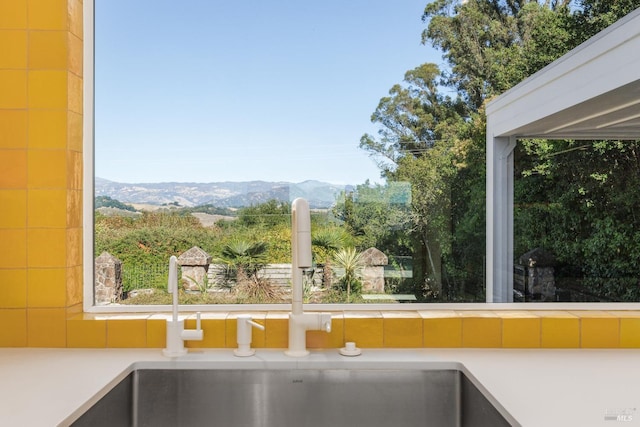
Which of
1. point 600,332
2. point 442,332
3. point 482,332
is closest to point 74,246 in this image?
point 442,332

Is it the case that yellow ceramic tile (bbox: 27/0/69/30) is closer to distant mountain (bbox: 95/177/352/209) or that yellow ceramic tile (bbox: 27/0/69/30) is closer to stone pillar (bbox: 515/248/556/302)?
distant mountain (bbox: 95/177/352/209)

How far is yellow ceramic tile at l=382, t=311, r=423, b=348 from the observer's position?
145cm

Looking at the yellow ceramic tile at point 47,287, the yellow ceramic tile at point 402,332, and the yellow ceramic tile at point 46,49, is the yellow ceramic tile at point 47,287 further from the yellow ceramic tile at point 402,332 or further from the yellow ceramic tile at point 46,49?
the yellow ceramic tile at point 402,332

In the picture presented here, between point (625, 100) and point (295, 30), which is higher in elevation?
point (295, 30)

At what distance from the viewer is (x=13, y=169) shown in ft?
4.78

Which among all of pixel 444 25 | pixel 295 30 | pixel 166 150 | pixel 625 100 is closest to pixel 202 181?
pixel 166 150

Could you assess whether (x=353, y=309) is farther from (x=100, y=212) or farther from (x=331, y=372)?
(x=100, y=212)

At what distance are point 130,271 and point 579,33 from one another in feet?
5.73

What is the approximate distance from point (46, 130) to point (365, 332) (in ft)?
3.88

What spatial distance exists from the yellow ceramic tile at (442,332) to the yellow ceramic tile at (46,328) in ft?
3.69

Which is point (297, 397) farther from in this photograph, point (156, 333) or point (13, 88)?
point (13, 88)

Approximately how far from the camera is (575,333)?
144 cm

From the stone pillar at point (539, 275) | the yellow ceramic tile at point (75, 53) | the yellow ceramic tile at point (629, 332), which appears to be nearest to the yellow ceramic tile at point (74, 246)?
the yellow ceramic tile at point (75, 53)

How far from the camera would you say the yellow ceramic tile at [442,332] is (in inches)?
56.9
